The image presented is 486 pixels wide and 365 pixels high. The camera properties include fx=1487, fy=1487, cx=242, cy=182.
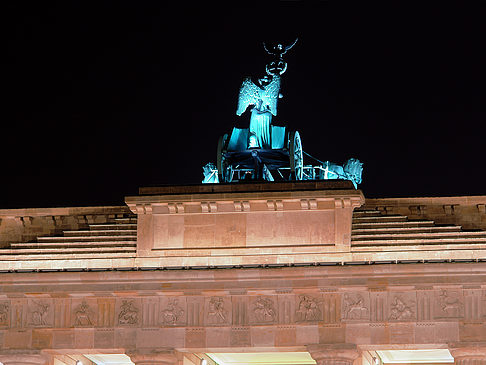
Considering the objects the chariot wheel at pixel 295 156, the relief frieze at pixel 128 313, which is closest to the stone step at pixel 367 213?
the chariot wheel at pixel 295 156

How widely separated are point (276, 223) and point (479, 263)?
6526mm

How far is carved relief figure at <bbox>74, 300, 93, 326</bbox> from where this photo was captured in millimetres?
44438

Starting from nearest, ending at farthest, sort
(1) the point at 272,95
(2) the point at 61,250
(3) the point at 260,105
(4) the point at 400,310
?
(4) the point at 400,310
(2) the point at 61,250
(3) the point at 260,105
(1) the point at 272,95

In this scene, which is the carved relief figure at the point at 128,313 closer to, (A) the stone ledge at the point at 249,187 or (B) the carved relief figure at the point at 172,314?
(B) the carved relief figure at the point at 172,314

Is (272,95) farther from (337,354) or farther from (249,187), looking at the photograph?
(337,354)

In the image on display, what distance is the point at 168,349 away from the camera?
1724 inches

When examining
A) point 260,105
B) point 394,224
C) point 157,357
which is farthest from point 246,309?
point 260,105

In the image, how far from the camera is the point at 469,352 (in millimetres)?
42344

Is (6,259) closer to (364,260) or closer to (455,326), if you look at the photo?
(364,260)

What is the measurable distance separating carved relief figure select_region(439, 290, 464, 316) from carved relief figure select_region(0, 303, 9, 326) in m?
13.0

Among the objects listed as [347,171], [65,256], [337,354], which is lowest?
[337,354]

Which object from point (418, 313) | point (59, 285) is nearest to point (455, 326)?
point (418, 313)

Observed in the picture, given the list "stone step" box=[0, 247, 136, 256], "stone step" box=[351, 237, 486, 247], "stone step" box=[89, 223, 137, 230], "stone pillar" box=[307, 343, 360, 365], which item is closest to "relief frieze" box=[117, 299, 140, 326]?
"stone step" box=[0, 247, 136, 256]

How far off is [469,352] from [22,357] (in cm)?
1318
